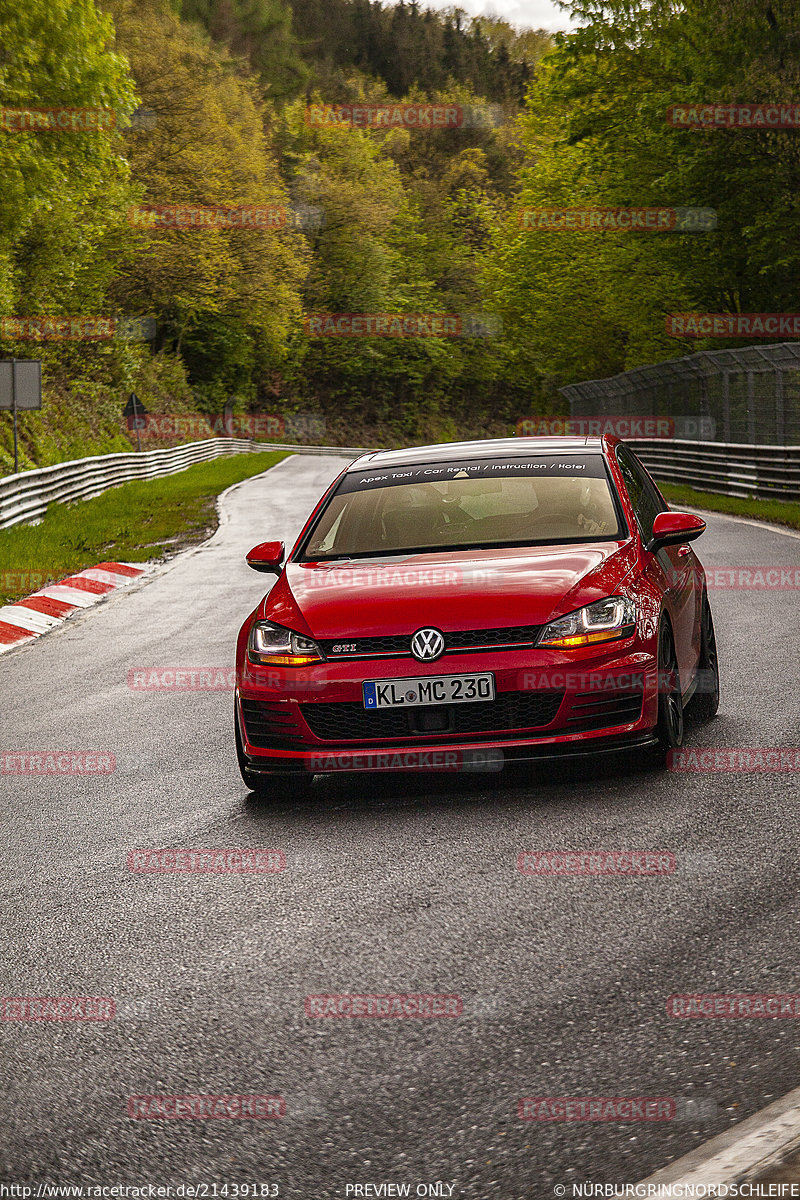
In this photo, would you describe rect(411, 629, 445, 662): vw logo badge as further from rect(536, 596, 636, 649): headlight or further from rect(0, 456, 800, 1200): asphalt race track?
rect(0, 456, 800, 1200): asphalt race track

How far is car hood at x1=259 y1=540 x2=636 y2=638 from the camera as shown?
571 centimetres

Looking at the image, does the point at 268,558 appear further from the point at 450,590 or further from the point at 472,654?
the point at 472,654

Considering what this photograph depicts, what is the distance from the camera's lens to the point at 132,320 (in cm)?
5547

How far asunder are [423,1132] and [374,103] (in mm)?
112819

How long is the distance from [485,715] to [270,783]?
1.10m

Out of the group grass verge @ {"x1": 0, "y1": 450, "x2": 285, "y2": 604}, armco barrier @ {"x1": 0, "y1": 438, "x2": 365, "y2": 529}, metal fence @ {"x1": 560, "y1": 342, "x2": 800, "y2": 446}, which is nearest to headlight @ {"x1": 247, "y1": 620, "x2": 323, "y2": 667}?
grass verge @ {"x1": 0, "y1": 450, "x2": 285, "y2": 604}

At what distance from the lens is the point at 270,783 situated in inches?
240

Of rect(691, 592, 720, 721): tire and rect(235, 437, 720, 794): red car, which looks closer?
rect(235, 437, 720, 794): red car

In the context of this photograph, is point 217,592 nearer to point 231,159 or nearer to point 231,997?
point 231,997

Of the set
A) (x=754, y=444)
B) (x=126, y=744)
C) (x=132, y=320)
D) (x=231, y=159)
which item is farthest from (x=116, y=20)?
(x=126, y=744)

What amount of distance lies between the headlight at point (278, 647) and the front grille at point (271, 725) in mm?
186

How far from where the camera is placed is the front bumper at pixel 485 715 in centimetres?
561

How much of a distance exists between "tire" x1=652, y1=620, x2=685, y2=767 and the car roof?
1.57m

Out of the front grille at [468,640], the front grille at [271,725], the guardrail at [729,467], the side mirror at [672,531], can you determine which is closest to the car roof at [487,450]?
the side mirror at [672,531]
